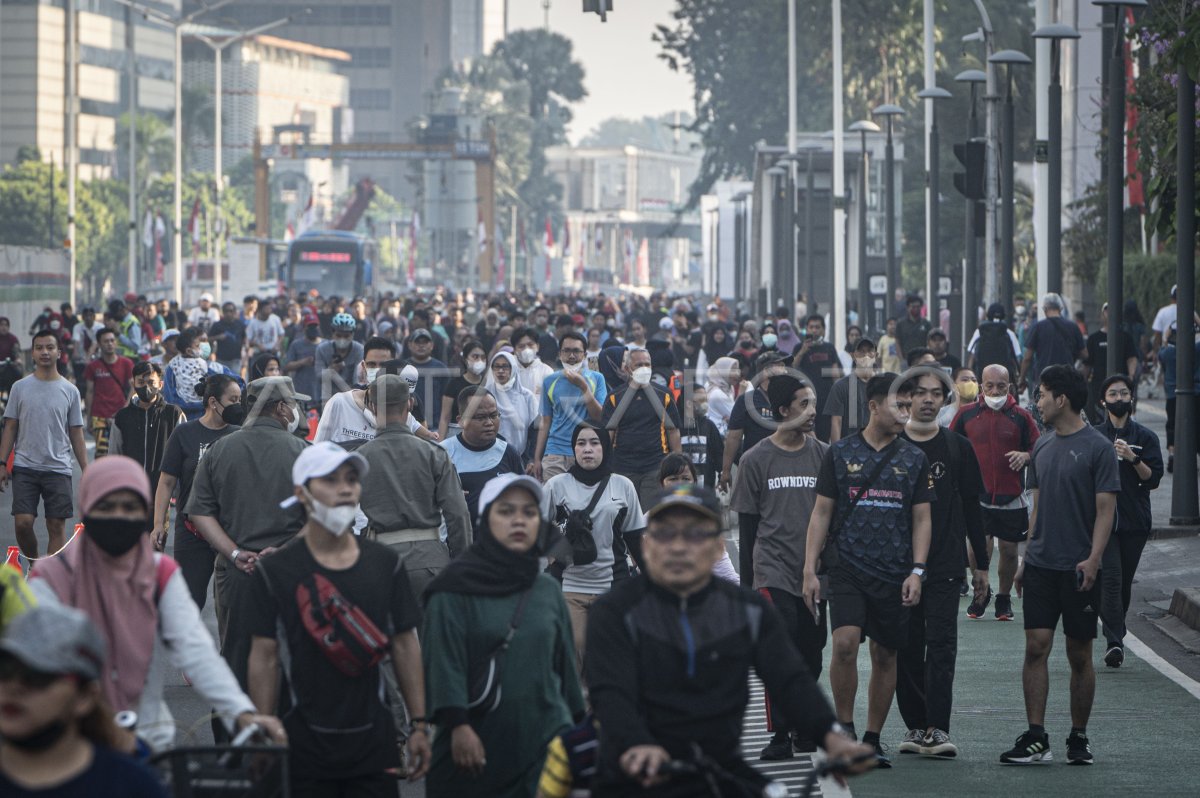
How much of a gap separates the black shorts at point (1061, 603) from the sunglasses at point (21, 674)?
19.2ft

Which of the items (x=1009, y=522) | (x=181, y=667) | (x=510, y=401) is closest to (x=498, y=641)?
(x=181, y=667)

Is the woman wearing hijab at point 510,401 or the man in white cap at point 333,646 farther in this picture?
the woman wearing hijab at point 510,401

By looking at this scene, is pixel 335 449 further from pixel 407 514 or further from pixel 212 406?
pixel 212 406

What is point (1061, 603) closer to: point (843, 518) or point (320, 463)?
point (843, 518)

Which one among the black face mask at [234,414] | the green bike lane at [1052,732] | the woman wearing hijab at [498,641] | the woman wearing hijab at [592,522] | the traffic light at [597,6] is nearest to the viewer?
the woman wearing hijab at [498,641]

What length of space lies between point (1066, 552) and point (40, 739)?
19.7 ft

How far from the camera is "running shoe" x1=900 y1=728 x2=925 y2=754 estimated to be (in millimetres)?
9461

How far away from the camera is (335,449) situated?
6656mm

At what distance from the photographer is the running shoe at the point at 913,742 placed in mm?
9461

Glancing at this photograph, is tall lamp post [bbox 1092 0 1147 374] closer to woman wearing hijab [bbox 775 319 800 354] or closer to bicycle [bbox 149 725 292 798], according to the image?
woman wearing hijab [bbox 775 319 800 354]

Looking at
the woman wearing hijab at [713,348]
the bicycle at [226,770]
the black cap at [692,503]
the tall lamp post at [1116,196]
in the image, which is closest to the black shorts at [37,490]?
the bicycle at [226,770]

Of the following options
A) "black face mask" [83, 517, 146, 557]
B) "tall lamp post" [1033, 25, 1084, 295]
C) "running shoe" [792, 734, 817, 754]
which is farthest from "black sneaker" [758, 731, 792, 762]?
"tall lamp post" [1033, 25, 1084, 295]

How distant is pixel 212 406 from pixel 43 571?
4.96 metres

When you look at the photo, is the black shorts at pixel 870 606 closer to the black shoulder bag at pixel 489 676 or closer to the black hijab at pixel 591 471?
the black hijab at pixel 591 471
